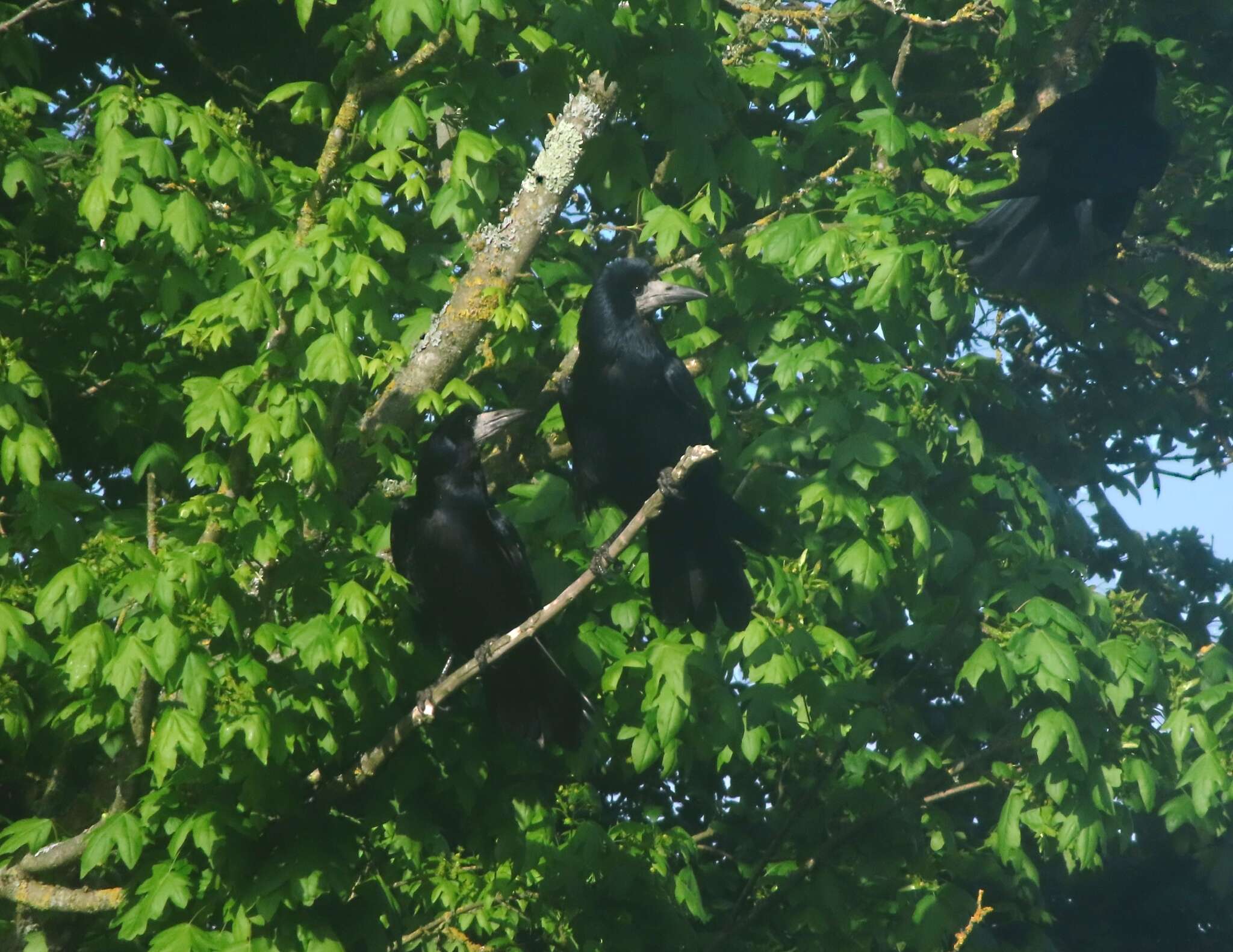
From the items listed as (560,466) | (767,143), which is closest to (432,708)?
(560,466)

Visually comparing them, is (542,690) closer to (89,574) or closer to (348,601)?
(348,601)

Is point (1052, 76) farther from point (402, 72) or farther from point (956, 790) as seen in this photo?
point (402, 72)

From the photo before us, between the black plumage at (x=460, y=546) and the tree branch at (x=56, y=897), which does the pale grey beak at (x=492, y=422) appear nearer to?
the black plumage at (x=460, y=546)

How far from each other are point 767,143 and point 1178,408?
3.26m

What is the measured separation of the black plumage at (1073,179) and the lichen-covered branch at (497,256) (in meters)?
2.24

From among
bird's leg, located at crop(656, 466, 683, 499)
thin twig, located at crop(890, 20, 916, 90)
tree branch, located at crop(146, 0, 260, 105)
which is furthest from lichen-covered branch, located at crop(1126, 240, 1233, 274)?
tree branch, located at crop(146, 0, 260, 105)

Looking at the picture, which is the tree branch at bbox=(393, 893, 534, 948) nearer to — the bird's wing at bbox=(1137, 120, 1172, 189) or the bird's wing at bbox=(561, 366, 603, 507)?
the bird's wing at bbox=(561, 366, 603, 507)

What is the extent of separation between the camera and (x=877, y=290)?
17.4 ft

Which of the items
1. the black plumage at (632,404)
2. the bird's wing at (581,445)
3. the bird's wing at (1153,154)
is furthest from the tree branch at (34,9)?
the bird's wing at (1153,154)

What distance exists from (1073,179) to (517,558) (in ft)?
10.2

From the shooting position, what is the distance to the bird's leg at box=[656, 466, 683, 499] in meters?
4.44

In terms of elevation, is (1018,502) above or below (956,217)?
below

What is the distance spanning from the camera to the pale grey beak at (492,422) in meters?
5.36

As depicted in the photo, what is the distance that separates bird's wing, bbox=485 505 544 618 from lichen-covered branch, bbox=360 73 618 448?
55 cm
